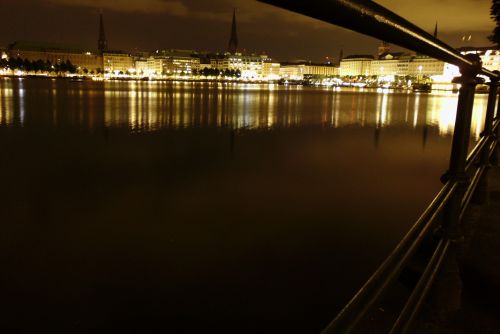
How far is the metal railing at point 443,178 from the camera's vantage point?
94 centimetres

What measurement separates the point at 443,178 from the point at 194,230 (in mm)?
6974

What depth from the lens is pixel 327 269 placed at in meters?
7.03

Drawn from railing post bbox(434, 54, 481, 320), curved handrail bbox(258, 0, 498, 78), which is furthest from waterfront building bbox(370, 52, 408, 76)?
curved handrail bbox(258, 0, 498, 78)

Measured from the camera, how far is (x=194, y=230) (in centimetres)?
868

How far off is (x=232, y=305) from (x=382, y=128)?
2527cm

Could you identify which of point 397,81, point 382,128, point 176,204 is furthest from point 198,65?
point 176,204

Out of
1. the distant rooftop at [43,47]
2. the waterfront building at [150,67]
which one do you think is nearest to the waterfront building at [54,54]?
the distant rooftop at [43,47]

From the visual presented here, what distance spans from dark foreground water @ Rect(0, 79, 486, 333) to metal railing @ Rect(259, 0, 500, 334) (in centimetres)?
371

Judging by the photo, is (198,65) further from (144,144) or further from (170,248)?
(170,248)

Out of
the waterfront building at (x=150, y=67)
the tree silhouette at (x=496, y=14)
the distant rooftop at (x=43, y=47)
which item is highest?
the distant rooftop at (x=43, y=47)

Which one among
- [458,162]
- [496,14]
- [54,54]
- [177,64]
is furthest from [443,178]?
[177,64]

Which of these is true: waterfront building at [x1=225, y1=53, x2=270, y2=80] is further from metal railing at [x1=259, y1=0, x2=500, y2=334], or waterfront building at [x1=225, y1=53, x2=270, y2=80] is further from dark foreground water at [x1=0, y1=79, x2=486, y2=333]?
metal railing at [x1=259, y1=0, x2=500, y2=334]

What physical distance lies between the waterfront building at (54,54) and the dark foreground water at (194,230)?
16194 centimetres

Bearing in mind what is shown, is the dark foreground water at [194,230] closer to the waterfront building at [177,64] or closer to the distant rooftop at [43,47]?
the distant rooftop at [43,47]
